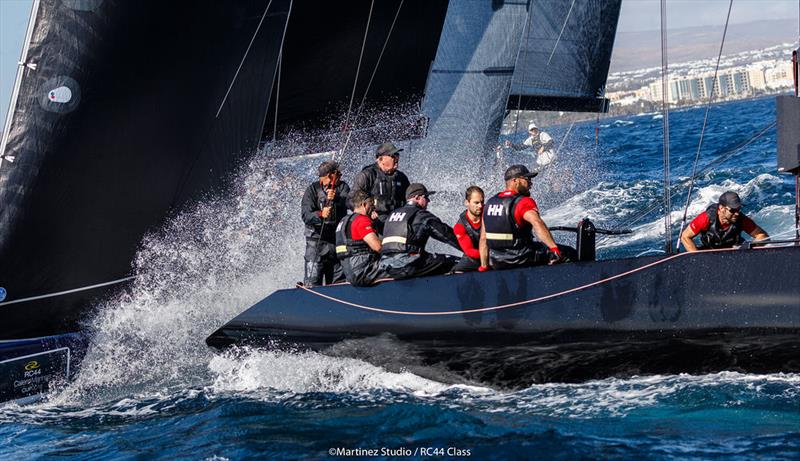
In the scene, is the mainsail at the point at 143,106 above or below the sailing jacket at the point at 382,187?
above

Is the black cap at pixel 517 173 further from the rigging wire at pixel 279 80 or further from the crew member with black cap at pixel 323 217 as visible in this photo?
the rigging wire at pixel 279 80

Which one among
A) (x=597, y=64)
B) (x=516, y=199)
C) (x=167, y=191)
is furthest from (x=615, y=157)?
(x=516, y=199)

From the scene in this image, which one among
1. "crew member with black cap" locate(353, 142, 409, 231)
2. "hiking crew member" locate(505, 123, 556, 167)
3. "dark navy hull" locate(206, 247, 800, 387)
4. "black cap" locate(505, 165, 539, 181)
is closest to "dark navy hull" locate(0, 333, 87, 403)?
"dark navy hull" locate(206, 247, 800, 387)

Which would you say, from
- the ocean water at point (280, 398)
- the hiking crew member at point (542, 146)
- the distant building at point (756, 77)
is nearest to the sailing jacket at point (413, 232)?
the ocean water at point (280, 398)

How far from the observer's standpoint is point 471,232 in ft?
25.8

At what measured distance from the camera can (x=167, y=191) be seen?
32.6 feet

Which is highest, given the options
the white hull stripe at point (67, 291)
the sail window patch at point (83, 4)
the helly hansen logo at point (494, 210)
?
the sail window patch at point (83, 4)

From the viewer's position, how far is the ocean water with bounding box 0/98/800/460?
19.2 feet

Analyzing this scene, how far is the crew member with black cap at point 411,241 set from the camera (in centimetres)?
764

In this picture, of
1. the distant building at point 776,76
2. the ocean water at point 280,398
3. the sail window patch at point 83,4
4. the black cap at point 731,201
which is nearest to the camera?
the ocean water at point 280,398

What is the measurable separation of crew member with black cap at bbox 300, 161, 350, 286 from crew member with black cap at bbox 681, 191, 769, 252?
308cm

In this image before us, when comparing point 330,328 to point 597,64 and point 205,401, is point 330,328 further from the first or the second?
point 597,64

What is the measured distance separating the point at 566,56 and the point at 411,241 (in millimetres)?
8802

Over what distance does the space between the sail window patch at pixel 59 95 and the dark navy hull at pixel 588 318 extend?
9.67 ft
